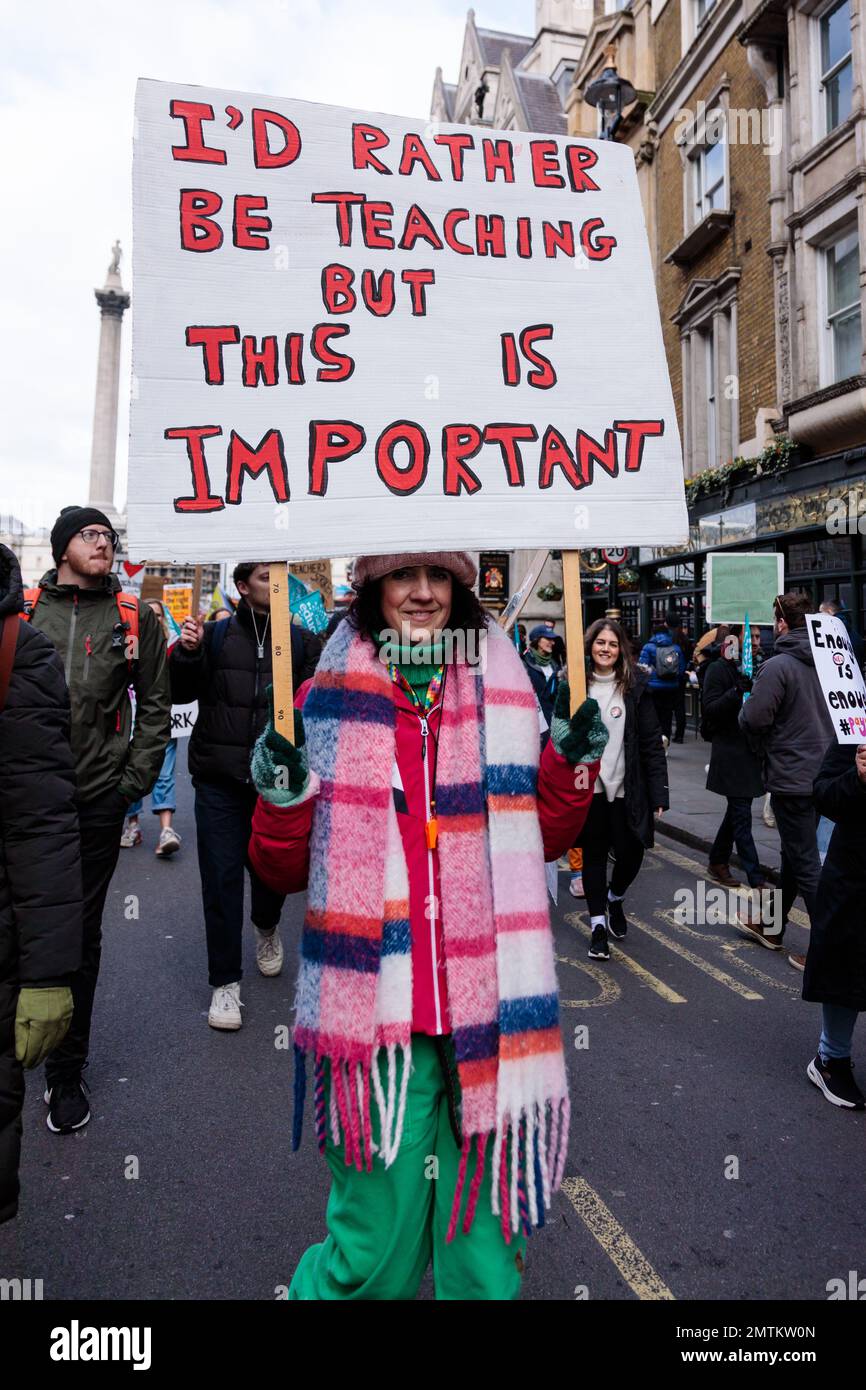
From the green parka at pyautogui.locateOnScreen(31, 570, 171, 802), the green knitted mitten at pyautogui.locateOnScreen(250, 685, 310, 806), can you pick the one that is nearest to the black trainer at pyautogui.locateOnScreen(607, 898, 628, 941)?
the green parka at pyautogui.locateOnScreen(31, 570, 171, 802)

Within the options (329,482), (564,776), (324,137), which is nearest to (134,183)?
(324,137)

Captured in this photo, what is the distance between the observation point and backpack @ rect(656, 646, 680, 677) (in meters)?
13.2

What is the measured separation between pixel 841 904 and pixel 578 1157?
140 centimetres

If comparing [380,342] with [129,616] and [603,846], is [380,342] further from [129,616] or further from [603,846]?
[603,846]

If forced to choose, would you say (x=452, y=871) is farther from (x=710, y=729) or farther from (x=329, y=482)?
(x=710, y=729)

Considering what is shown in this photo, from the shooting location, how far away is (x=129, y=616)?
368cm

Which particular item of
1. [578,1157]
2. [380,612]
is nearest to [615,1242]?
[578,1157]

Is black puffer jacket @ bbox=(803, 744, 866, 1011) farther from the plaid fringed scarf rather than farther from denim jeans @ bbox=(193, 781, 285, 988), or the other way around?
denim jeans @ bbox=(193, 781, 285, 988)

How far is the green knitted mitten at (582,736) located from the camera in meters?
1.86

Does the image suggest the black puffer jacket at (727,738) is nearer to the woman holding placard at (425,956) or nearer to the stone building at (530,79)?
the woman holding placard at (425,956)

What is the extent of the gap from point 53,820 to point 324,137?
1753 millimetres

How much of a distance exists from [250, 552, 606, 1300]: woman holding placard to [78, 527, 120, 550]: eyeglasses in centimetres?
200

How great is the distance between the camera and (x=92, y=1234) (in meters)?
2.73
